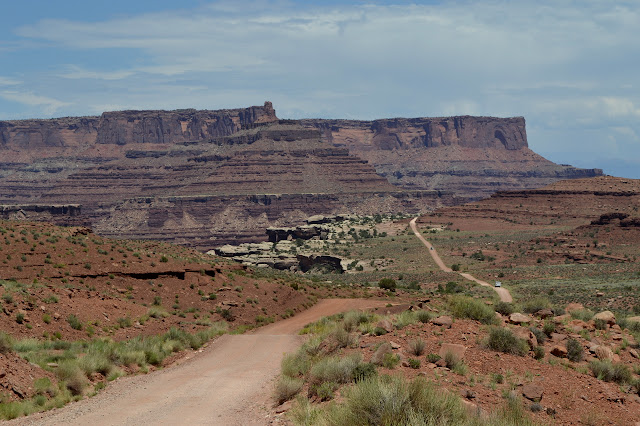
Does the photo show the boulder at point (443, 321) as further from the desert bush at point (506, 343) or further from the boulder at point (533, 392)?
the boulder at point (533, 392)

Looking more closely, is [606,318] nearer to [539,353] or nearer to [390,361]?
[539,353]

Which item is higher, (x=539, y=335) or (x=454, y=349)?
(x=454, y=349)

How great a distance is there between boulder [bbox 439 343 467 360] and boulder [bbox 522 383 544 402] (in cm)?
174

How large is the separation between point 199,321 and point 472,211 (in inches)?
3940

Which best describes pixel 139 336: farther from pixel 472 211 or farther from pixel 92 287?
pixel 472 211

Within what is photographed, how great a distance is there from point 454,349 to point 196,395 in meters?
6.03

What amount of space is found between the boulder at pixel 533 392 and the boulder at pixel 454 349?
174 centimetres

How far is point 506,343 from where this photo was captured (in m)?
20.3

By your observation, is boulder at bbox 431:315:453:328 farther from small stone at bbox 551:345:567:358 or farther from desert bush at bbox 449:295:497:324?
small stone at bbox 551:345:567:358

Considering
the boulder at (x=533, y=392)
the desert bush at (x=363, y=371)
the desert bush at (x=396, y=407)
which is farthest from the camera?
the boulder at (x=533, y=392)

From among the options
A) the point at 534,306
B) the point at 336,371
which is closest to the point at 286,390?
the point at 336,371

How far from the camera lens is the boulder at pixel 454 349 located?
19281 millimetres

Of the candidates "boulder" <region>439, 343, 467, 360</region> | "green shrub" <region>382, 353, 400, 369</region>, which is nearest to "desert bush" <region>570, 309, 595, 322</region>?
"boulder" <region>439, 343, 467, 360</region>

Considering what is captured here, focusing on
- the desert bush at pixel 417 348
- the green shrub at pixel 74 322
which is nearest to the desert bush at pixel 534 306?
the desert bush at pixel 417 348
